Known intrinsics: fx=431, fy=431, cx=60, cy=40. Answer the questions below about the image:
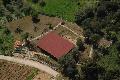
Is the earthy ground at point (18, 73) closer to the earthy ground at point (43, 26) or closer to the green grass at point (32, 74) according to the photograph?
the green grass at point (32, 74)

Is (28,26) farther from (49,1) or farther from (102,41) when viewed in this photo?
(102,41)

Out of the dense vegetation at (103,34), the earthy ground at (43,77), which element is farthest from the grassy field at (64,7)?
the earthy ground at (43,77)

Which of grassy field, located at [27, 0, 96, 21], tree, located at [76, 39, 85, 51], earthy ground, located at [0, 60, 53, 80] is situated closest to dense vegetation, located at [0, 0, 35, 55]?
grassy field, located at [27, 0, 96, 21]

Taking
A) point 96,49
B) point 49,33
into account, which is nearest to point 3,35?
point 49,33

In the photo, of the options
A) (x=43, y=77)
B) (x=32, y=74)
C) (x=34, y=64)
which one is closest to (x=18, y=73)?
(x=32, y=74)

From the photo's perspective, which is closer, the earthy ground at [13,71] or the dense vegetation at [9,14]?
the earthy ground at [13,71]
